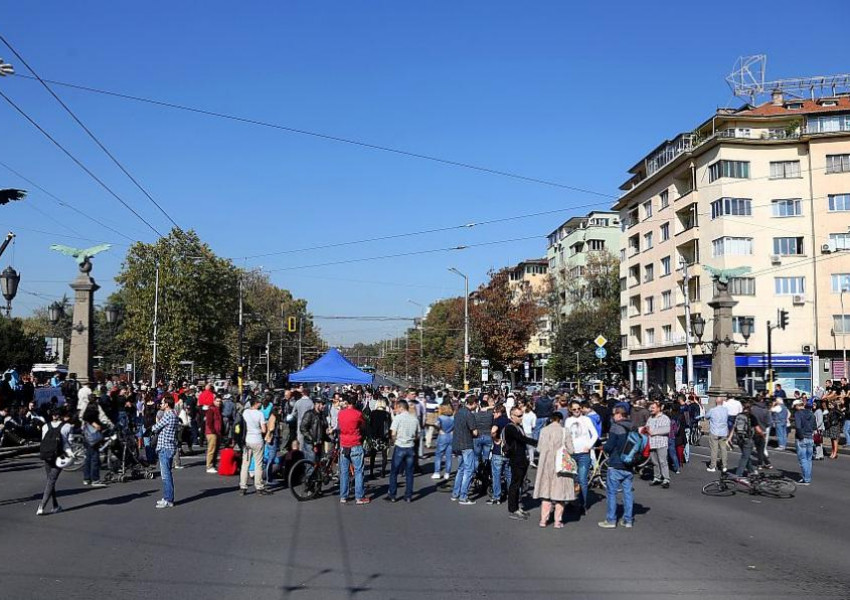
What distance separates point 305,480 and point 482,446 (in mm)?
2991

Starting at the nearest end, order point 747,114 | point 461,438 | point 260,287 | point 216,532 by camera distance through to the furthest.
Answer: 1. point 216,532
2. point 461,438
3. point 747,114
4. point 260,287

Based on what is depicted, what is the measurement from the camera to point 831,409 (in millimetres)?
21484

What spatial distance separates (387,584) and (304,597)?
859 mm

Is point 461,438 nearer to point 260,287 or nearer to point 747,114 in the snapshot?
point 747,114

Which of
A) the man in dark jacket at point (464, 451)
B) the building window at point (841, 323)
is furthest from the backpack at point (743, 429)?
the building window at point (841, 323)

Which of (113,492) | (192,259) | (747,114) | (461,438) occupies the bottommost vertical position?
(113,492)

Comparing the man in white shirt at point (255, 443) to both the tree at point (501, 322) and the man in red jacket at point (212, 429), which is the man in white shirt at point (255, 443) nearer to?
the man in red jacket at point (212, 429)

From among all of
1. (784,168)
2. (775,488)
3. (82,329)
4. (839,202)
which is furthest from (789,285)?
(82,329)

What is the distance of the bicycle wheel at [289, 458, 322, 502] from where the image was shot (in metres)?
13.3

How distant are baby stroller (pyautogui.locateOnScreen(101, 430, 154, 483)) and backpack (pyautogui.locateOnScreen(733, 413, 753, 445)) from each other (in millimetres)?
11180

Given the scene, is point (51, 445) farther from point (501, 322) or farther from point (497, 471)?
point (501, 322)

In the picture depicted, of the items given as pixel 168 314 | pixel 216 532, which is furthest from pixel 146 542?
pixel 168 314

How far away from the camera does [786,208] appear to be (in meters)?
51.7

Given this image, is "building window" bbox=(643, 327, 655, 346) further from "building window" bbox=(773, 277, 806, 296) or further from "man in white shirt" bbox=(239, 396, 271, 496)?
"man in white shirt" bbox=(239, 396, 271, 496)
